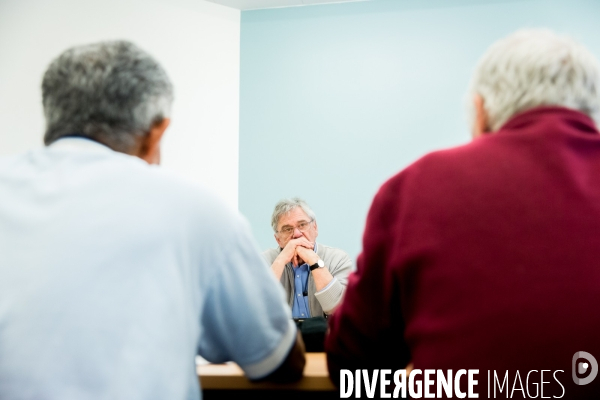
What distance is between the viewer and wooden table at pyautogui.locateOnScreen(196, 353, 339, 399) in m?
0.91

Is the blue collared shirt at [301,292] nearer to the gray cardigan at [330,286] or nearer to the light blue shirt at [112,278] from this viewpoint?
the gray cardigan at [330,286]

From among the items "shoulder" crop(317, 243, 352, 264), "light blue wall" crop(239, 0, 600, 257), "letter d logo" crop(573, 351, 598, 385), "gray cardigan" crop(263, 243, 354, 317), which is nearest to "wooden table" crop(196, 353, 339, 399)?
"letter d logo" crop(573, 351, 598, 385)

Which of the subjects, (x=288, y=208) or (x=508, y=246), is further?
(x=288, y=208)

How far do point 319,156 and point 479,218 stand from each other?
102 inches

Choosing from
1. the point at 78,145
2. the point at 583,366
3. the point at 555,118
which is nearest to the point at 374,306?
the point at 583,366

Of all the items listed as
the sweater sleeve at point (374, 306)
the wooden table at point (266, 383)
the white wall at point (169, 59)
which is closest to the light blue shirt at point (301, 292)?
the white wall at point (169, 59)

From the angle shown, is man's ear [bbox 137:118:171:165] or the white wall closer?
man's ear [bbox 137:118:171:165]

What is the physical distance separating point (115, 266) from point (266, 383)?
380 millimetres

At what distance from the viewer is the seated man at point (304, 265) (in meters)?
2.42

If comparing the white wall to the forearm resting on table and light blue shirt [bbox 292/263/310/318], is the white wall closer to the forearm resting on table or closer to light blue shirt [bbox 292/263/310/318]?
light blue shirt [bbox 292/263/310/318]

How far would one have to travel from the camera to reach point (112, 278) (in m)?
0.68

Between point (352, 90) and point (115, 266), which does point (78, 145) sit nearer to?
point (115, 266)

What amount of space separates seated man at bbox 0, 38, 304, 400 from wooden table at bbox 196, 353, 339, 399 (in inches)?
2.1

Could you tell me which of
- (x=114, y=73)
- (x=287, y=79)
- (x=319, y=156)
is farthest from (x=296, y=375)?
(x=287, y=79)
